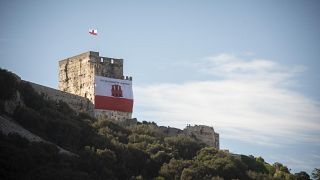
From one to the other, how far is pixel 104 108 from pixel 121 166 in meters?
16.1

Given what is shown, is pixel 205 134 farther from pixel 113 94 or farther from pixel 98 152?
pixel 98 152

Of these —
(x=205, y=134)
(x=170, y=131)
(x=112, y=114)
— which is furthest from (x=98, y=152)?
(x=205, y=134)

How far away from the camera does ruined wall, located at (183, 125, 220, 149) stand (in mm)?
82750

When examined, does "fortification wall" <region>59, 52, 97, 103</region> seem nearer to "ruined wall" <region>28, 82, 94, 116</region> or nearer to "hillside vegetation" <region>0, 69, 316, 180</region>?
"ruined wall" <region>28, 82, 94, 116</region>

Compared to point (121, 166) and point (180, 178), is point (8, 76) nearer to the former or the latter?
point (121, 166)

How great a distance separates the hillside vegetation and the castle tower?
300 cm

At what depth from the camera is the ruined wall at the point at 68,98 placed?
74000mm

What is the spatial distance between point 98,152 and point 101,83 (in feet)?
58.4

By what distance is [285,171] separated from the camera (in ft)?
271

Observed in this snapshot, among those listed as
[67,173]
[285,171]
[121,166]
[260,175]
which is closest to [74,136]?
[121,166]

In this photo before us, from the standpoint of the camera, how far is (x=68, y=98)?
254 feet

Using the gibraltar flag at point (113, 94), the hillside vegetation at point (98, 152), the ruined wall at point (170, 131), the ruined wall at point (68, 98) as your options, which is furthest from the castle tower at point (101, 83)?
the ruined wall at point (170, 131)

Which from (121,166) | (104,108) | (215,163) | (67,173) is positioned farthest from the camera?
(104,108)

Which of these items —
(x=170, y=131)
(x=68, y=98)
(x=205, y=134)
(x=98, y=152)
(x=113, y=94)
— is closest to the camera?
(x=98, y=152)
